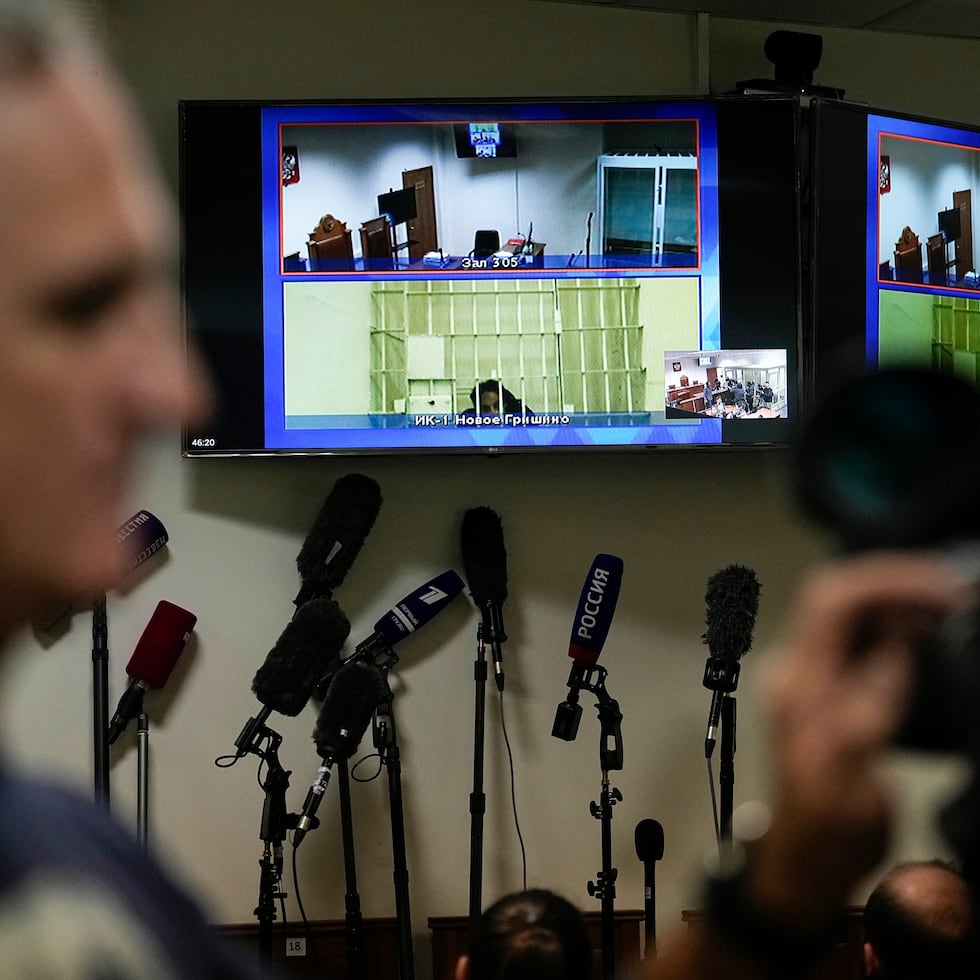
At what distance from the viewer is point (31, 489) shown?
407mm

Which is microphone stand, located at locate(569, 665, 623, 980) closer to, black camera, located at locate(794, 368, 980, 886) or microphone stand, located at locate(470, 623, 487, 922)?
microphone stand, located at locate(470, 623, 487, 922)

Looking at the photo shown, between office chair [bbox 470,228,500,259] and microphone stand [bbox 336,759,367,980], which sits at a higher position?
office chair [bbox 470,228,500,259]

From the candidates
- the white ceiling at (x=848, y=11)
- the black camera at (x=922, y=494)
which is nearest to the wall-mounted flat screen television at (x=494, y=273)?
the white ceiling at (x=848, y=11)

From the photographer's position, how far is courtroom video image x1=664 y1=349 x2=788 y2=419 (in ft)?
13.3

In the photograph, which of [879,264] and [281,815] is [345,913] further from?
[879,264]

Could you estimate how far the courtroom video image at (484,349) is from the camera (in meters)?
4.04

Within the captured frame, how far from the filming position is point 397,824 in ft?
13.1

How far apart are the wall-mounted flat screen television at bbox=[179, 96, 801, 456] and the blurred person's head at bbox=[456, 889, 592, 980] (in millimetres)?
1604

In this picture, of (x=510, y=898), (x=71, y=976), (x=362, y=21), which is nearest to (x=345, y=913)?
(x=510, y=898)

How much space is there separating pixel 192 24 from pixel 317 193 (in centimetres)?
78

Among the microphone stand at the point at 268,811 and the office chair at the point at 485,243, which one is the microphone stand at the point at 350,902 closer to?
the microphone stand at the point at 268,811

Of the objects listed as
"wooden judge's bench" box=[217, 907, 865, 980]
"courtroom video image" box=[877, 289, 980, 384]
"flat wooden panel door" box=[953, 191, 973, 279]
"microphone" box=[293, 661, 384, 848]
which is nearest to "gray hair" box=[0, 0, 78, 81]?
"microphone" box=[293, 661, 384, 848]

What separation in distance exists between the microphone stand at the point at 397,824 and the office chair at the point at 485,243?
1.22m

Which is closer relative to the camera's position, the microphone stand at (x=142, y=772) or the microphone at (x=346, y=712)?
the microphone at (x=346, y=712)
